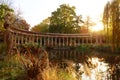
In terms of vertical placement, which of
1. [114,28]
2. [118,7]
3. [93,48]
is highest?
[118,7]

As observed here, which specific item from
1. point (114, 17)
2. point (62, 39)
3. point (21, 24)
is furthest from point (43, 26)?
point (114, 17)

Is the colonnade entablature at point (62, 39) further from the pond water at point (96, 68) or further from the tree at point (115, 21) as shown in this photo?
the tree at point (115, 21)

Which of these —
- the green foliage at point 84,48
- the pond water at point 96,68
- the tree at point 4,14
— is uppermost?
the tree at point 4,14

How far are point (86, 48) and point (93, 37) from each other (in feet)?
21.1

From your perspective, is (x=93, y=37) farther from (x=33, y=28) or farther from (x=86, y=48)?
(x=33, y=28)

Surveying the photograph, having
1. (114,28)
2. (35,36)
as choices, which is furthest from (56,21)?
(114,28)

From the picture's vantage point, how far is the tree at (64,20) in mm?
41750

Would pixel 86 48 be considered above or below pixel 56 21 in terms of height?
below

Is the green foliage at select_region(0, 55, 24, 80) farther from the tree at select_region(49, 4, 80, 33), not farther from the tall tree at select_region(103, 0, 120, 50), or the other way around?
the tree at select_region(49, 4, 80, 33)

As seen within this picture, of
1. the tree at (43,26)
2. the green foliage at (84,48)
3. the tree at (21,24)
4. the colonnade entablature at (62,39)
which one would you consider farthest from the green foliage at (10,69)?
the tree at (43,26)

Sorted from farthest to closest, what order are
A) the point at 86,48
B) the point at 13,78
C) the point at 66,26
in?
1. the point at 66,26
2. the point at 86,48
3. the point at 13,78

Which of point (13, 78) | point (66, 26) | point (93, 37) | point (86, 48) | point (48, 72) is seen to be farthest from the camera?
point (66, 26)

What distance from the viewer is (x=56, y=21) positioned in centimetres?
4247

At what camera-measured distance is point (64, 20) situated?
42062 millimetres
